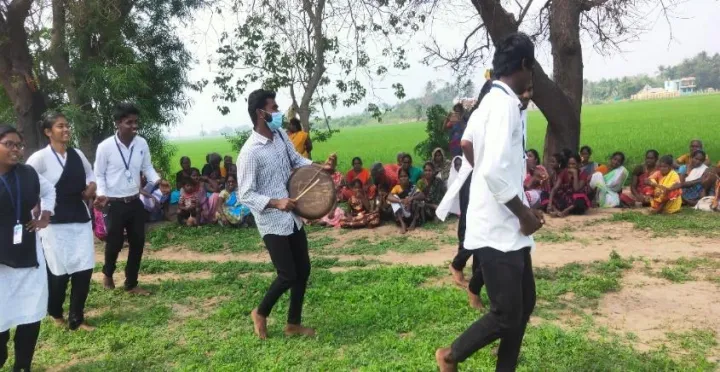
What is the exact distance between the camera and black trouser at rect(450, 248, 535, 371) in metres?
2.71

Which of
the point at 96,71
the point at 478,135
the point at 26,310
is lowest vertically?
the point at 26,310

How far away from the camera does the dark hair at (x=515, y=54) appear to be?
2.72 m

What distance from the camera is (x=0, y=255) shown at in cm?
339

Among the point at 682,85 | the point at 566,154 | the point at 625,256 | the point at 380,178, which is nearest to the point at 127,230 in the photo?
the point at 380,178

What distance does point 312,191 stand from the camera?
13.1 ft

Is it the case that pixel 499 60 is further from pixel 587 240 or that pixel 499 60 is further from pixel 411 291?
pixel 587 240

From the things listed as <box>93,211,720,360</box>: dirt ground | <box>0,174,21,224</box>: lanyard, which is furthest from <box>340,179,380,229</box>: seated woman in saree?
<box>0,174,21,224</box>: lanyard

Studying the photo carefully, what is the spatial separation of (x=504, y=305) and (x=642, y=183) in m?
7.30

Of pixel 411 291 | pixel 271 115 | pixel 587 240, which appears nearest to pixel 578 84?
pixel 587 240

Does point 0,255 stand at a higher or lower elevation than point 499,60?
lower

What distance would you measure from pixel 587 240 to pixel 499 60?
4837 mm

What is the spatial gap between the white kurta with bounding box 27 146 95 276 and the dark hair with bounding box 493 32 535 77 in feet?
12.1

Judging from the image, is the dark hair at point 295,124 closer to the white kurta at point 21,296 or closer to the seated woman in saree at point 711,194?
the white kurta at point 21,296

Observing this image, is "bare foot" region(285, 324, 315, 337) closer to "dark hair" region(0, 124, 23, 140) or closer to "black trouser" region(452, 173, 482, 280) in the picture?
"black trouser" region(452, 173, 482, 280)
